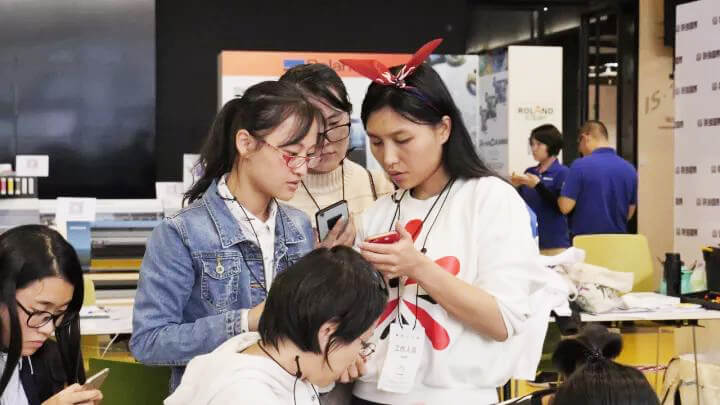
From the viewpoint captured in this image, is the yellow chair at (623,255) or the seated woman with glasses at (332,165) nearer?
the seated woman with glasses at (332,165)

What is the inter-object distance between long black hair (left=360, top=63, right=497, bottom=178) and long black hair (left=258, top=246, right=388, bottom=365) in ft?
1.77

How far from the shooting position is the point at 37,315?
214 centimetres

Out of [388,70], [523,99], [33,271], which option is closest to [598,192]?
[523,99]

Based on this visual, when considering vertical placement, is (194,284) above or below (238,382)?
above

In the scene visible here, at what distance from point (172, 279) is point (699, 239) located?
4.76m

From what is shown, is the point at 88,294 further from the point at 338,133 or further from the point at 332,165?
the point at 338,133

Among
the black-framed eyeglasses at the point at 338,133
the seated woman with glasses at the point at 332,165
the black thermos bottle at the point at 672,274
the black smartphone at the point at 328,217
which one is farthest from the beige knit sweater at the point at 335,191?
the black thermos bottle at the point at 672,274

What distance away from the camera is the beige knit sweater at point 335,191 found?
283 centimetres

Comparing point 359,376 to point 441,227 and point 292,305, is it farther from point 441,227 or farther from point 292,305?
point 292,305

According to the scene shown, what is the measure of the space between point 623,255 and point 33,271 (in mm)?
A: 4534

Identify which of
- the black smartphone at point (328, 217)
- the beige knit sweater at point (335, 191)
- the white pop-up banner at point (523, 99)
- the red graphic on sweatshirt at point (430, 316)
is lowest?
the red graphic on sweatshirt at point (430, 316)

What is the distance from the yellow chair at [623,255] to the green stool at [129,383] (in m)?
3.75

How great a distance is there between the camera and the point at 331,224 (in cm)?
235

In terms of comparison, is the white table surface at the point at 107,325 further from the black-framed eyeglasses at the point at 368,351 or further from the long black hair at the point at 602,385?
the long black hair at the point at 602,385
